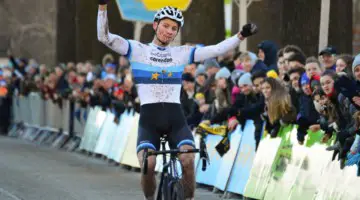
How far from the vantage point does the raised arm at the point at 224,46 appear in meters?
12.7

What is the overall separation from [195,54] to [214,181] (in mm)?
5212

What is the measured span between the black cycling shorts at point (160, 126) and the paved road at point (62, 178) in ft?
13.2

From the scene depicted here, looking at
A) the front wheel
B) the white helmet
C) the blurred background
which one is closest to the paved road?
the blurred background

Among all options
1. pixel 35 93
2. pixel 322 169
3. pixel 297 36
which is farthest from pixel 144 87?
pixel 35 93

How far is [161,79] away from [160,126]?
1.61 feet

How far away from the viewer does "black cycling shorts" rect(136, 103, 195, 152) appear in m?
12.7

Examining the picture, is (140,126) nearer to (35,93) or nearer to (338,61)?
(338,61)

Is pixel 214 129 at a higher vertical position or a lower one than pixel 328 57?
lower

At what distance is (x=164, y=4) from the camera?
24.4 m

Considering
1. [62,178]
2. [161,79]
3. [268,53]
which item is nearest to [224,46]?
[161,79]

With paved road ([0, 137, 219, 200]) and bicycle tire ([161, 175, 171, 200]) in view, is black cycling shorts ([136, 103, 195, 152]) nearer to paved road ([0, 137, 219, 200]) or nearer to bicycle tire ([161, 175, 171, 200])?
bicycle tire ([161, 175, 171, 200])

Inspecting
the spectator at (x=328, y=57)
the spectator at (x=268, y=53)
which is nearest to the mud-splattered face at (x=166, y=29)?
the spectator at (x=328, y=57)

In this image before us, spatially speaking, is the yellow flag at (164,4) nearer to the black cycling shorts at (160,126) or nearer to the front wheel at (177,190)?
the black cycling shorts at (160,126)

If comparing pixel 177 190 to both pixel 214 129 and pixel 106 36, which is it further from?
pixel 214 129
